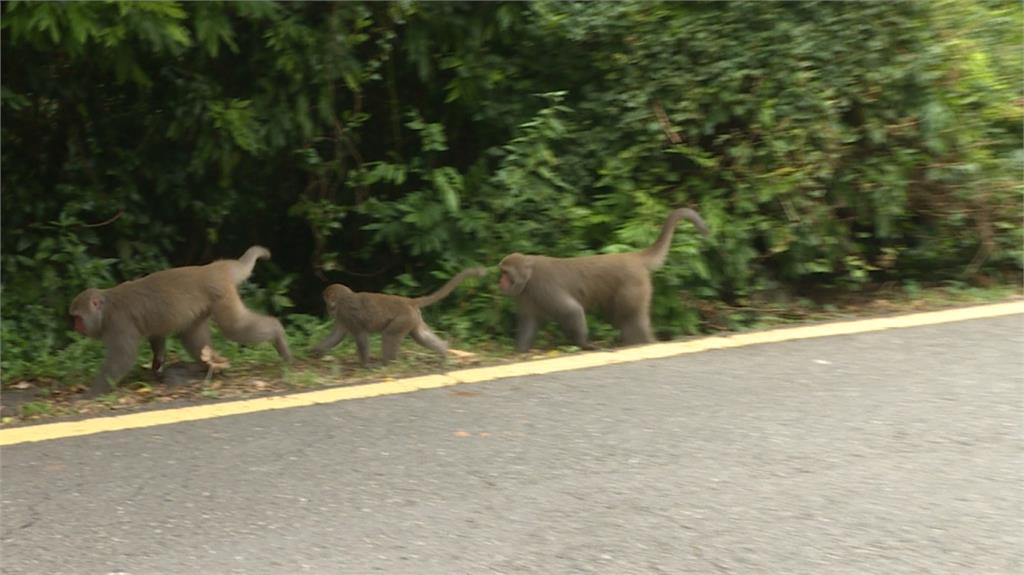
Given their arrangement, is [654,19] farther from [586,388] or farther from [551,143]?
[586,388]

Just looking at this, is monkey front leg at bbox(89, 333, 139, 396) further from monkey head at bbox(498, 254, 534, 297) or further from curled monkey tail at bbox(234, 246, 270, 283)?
monkey head at bbox(498, 254, 534, 297)

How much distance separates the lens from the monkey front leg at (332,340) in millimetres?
7151

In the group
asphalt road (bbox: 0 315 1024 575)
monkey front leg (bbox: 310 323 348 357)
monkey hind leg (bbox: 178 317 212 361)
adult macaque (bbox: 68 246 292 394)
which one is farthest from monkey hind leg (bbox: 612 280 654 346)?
monkey hind leg (bbox: 178 317 212 361)

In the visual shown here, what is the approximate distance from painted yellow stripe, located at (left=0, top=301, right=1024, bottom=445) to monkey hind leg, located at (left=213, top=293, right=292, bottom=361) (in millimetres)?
823

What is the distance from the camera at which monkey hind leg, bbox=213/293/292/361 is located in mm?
6770

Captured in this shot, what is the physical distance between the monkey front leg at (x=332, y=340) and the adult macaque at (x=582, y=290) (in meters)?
1.10

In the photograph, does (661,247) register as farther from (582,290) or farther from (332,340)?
(332,340)

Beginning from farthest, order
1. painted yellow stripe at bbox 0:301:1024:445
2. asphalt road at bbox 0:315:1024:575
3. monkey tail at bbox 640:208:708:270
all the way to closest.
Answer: monkey tail at bbox 640:208:708:270
painted yellow stripe at bbox 0:301:1024:445
asphalt road at bbox 0:315:1024:575

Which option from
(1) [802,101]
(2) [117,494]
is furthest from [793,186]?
(2) [117,494]

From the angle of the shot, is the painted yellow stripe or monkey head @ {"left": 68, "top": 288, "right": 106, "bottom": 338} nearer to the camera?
the painted yellow stripe

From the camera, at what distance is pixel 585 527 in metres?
4.23

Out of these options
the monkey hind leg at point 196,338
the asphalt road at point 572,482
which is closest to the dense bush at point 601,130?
the monkey hind leg at point 196,338

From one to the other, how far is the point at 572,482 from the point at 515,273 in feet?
9.30

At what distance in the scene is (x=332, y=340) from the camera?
7203 mm
